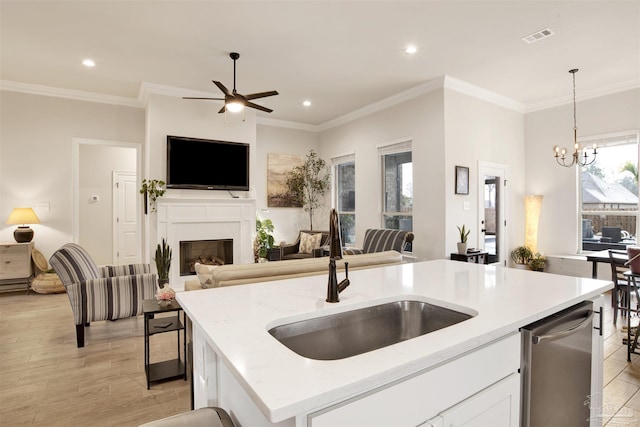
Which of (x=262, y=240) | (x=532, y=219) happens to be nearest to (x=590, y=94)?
(x=532, y=219)

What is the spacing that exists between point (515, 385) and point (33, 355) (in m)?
3.64

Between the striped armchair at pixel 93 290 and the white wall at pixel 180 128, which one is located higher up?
the white wall at pixel 180 128

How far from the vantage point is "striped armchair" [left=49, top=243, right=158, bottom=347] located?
10.2 ft

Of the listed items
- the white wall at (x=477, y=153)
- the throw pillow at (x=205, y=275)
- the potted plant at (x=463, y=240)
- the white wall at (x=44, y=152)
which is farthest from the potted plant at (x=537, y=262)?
the white wall at (x=44, y=152)

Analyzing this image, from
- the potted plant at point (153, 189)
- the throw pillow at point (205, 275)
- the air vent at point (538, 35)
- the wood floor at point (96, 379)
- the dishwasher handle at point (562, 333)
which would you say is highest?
the air vent at point (538, 35)

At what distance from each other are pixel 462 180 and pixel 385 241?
57.7 inches

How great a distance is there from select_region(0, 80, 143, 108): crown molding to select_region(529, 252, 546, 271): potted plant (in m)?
7.09

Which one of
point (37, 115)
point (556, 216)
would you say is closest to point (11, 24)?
point (37, 115)

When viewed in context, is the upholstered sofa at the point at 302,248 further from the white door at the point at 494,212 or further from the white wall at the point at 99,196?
the white wall at the point at 99,196

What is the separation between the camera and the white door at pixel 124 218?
7336mm

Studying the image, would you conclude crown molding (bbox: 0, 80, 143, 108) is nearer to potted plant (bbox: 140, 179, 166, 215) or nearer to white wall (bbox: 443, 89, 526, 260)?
potted plant (bbox: 140, 179, 166, 215)

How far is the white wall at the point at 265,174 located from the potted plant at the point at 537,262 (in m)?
3.76

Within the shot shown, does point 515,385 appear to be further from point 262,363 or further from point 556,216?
point 556,216

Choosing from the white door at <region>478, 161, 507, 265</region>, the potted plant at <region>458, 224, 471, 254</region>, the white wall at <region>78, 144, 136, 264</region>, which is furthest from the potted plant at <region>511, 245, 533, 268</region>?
the white wall at <region>78, 144, 136, 264</region>
